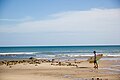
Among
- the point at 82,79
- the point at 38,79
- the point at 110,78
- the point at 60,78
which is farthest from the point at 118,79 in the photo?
the point at 38,79

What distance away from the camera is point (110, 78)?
17.2 metres

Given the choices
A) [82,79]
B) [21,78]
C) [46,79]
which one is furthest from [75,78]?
[21,78]

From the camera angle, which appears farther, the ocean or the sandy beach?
the ocean

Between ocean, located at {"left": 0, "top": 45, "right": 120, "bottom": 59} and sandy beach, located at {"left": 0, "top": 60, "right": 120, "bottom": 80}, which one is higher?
ocean, located at {"left": 0, "top": 45, "right": 120, "bottom": 59}

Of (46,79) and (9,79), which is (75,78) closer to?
(46,79)

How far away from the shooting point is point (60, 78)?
17.4 meters

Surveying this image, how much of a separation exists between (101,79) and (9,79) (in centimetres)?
501

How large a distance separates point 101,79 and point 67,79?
1.84 m

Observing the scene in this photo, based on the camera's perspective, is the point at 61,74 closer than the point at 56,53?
Yes

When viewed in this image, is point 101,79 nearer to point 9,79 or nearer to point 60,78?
point 60,78

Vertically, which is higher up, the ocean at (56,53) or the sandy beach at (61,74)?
the ocean at (56,53)

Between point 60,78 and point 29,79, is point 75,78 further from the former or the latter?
point 29,79

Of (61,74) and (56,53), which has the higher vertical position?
(56,53)

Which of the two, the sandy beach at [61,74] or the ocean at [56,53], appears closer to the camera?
the sandy beach at [61,74]
